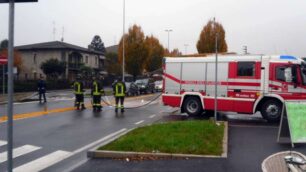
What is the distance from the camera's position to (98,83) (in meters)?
21.2

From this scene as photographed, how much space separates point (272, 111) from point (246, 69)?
6.37 feet

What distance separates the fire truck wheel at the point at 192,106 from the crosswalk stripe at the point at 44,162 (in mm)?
9052

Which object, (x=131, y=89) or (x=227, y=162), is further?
(x=131, y=89)

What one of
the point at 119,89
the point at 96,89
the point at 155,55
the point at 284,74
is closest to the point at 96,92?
the point at 96,89

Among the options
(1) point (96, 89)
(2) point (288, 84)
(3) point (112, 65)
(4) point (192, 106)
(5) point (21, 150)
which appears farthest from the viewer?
(3) point (112, 65)

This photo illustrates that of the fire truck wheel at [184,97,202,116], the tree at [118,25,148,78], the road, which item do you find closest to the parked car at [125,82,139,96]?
the tree at [118,25,148,78]

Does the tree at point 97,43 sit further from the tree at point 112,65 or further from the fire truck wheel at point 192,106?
the fire truck wheel at point 192,106

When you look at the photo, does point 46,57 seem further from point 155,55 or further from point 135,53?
point 135,53

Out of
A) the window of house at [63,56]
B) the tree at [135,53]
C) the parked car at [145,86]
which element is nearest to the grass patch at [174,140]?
the parked car at [145,86]

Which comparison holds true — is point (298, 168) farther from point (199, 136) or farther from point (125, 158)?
point (199, 136)

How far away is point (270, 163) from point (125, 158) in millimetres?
3018

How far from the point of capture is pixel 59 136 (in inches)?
513

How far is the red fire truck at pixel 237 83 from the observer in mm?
16531

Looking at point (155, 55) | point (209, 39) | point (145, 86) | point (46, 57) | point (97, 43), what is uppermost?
point (97, 43)
